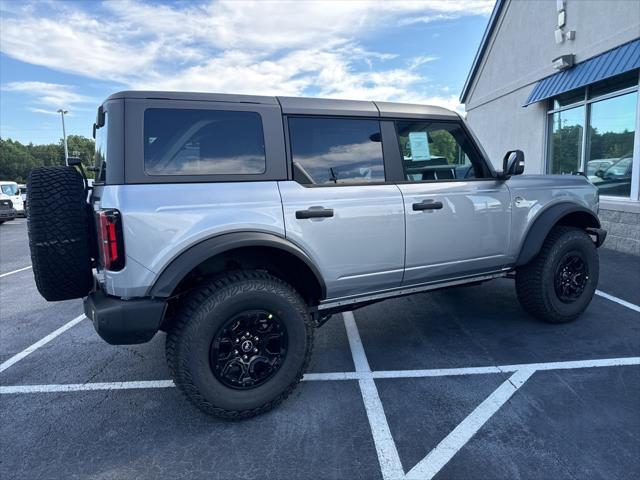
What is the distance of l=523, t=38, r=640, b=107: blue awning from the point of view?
23.2ft

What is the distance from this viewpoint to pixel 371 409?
2.78 meters

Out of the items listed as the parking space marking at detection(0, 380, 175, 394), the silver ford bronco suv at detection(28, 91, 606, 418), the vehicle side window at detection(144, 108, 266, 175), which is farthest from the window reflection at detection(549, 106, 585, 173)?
the parking space marking at detection(0, 380, 175, 394)

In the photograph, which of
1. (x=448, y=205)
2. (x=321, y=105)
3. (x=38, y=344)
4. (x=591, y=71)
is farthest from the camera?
(x=591, y=71)

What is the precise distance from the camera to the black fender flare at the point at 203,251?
242 centimetres

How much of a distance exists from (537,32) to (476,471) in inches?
434

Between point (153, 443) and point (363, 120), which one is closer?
point (153, 443)

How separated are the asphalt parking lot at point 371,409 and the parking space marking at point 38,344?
26 millimetres

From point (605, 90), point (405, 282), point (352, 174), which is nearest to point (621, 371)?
point (405, 282)

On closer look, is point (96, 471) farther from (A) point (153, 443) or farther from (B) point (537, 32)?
(B) point (537, 32)

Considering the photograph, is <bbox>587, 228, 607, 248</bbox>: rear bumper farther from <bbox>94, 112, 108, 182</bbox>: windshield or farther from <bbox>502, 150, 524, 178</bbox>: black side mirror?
<bbox>94, 112, 108, 182</bbox>: windshield

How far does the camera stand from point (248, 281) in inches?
104

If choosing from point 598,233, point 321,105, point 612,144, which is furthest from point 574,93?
point 321,105

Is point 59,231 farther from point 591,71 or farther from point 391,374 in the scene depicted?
point 591,71

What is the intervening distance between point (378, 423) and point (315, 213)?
4.52 ft
